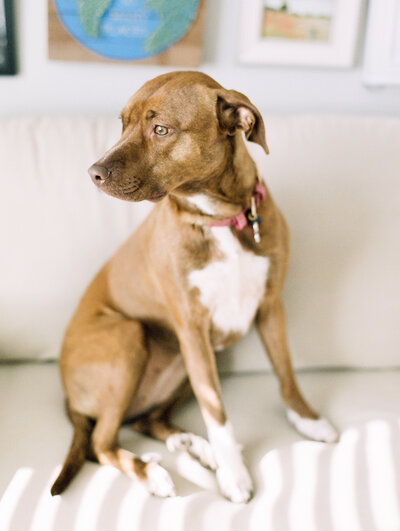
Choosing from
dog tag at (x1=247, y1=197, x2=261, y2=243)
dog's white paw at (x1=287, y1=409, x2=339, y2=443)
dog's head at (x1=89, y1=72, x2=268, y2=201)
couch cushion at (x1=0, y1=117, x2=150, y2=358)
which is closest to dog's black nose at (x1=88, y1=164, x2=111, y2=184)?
dog's head at (x1=89, y1=72, x2=268, y2=201)

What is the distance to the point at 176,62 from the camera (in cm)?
177

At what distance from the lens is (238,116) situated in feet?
3.95

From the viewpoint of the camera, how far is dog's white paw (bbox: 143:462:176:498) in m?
1.21

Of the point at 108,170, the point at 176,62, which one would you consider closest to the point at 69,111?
the point at 176,62

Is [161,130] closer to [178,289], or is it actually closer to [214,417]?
[178,289]

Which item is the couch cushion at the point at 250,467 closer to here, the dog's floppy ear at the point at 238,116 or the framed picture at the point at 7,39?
the dog's floppy ear at the point at 238,116

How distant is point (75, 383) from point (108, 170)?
625mm

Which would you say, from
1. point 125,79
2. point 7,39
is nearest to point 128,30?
point 125,79

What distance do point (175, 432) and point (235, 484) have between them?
26 cm

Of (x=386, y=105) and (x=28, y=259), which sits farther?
(x=386, y=105)

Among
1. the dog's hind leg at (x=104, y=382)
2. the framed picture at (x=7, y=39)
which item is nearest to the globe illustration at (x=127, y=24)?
the framed picture at (x=7, y=39)

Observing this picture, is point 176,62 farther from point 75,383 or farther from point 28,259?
point 75,383

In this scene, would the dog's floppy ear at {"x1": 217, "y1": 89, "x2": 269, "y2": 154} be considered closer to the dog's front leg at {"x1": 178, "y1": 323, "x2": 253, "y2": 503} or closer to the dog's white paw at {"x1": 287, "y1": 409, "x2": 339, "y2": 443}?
the dog's front leg at {"x1": 178, "y1": 323, "x2": 253, "y2": 503}

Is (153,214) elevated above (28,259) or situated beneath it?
elevated above
